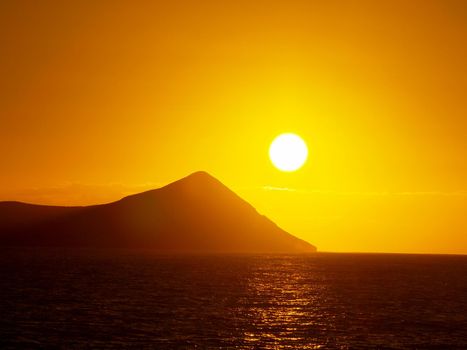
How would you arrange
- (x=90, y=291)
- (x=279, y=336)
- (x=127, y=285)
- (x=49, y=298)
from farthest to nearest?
(x=127, y=285) < (x=90, y=291) < (x=49, y=298) < (x=279, y=336)

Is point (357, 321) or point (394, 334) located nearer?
point (394, 334)

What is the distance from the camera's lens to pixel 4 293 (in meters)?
100

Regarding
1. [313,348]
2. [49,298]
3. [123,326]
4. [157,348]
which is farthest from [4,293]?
[313,348]

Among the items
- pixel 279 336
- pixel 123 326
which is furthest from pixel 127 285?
pixel 279 336

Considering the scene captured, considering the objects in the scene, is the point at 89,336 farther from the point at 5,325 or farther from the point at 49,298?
the point at 49,298

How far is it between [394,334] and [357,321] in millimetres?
9845

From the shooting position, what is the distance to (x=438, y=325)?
258 ft

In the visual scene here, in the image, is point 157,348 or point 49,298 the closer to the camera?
point 157,348

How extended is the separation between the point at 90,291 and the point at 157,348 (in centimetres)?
5510

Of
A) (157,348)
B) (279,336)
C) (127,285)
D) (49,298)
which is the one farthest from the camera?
(127,285)

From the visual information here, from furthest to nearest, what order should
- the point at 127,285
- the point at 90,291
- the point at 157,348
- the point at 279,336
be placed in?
1. the point at 127,285
2. the point at 90,291
3. the point at 279,336
4. the point at 157,348

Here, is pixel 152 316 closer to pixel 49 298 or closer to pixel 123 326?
pixel 123 326

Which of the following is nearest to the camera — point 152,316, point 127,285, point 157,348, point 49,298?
point 157,348

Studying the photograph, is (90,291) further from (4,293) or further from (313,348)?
(313,348)
